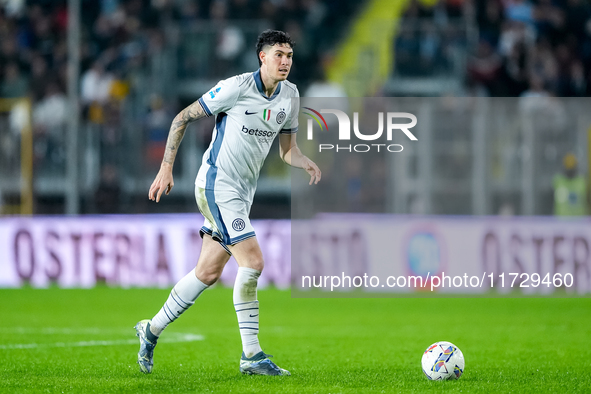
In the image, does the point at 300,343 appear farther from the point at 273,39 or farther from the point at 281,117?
the point at 273,39

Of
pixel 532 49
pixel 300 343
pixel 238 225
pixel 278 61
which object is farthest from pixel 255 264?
pixel 532 49

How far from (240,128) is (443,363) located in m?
2.16

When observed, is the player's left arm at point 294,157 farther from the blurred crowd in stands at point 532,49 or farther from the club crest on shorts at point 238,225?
the blurred crowd in stands at point 532,49

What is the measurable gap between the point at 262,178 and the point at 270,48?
381 inches

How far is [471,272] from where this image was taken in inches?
558

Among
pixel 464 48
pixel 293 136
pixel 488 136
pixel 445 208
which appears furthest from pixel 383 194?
pixel 293 136

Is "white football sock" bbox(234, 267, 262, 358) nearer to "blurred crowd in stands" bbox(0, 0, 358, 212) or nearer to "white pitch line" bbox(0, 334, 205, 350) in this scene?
"white pitch line" bbox(0, 334, 205, 350)

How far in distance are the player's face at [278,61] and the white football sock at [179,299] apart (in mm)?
1528

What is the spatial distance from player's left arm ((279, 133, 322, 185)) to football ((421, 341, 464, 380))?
1.52 meters

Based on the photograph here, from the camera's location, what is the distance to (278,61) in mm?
6141

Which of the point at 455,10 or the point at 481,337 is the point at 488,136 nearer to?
the point at 455,10

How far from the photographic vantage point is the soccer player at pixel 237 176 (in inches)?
243

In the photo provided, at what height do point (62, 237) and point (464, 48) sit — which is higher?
point (464, 48)

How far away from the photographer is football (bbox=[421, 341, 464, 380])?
6.05 meters
